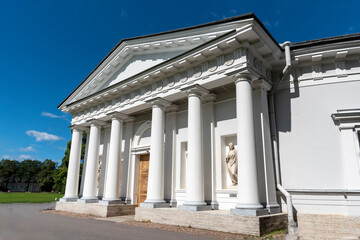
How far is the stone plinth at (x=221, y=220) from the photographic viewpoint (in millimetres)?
7113

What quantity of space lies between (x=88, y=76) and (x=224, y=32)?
983cm

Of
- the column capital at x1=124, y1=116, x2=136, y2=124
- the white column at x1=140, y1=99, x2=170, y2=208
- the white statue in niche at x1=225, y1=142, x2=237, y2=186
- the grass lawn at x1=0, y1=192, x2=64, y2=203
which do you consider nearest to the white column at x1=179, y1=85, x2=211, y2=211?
the white statue in niche at x1=225, y1=142, x2=237, y2=186

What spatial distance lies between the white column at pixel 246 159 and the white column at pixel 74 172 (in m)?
11.7

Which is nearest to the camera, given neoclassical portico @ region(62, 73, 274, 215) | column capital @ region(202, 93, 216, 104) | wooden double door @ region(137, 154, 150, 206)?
neoclassical portico @ region(62, 73, 274, 215)

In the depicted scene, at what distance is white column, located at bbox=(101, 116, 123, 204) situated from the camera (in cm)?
1286

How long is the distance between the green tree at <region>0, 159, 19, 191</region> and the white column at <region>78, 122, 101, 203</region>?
78837 millimetres

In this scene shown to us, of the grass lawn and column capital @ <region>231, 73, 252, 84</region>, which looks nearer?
column capital @ <region>231, 73, 252, 84</region>

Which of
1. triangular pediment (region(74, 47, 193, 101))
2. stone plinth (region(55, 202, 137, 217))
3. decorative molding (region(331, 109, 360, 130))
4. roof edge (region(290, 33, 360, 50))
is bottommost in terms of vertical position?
stone plinth (region(55, 202, 137, 217))

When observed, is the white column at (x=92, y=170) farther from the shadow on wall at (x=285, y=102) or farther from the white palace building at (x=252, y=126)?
the shadow on wall at (x=285, y=102)

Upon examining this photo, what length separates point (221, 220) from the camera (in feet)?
25.6

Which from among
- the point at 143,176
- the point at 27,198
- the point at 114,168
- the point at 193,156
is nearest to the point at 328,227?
the point at 193,156

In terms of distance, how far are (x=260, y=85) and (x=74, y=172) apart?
41.7 feet

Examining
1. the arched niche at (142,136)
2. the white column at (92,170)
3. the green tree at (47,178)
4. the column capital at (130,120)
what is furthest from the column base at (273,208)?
the green tree at (47,178)

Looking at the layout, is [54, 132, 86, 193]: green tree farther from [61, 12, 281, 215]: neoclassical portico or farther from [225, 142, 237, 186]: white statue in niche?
[225, 142, 237, 186]: white statue in niche
